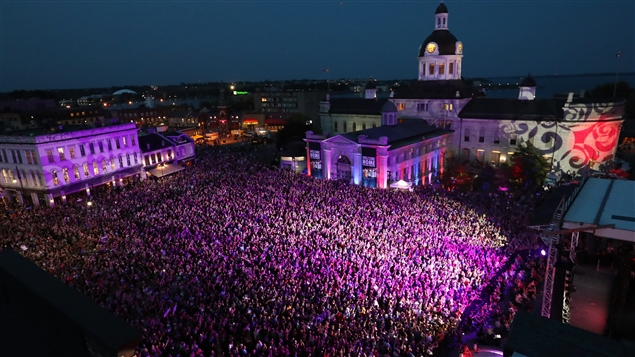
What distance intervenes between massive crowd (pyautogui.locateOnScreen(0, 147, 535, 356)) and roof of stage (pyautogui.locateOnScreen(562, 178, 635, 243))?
519 centimetres

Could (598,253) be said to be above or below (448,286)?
above

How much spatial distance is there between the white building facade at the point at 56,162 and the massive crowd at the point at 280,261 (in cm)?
465

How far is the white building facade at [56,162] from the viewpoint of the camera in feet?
97.0

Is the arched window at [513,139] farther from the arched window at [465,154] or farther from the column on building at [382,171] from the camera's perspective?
the column on building at [382,171]

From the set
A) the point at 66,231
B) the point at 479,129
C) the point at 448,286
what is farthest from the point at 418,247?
the point at 479,129

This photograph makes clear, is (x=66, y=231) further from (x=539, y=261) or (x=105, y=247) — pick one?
(x=539, y=261)

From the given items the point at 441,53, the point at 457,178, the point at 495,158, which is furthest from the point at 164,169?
the point at 495,158

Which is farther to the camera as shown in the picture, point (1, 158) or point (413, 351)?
point (1, 158)

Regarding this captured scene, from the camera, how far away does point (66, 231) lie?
2130 cm

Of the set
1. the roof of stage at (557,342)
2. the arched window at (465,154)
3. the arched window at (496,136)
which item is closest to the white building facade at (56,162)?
the roof of stage at (557,342)

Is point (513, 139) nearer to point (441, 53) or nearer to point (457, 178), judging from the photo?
point (457, 178)

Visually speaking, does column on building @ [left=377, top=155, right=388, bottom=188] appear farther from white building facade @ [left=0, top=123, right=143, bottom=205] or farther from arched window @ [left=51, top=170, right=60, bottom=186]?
arched window @ [left=51, top=170, right=60, bottom=186]

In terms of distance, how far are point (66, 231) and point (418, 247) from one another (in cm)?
1958

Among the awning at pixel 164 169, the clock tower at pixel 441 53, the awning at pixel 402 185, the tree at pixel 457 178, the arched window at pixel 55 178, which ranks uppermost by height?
the clock tower at pixel 441 53
